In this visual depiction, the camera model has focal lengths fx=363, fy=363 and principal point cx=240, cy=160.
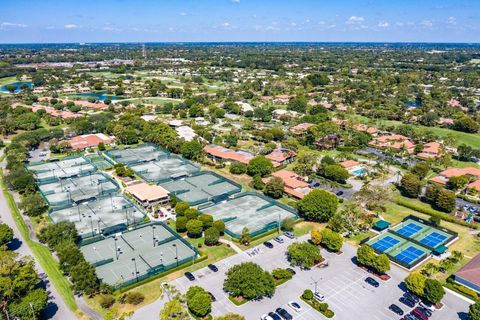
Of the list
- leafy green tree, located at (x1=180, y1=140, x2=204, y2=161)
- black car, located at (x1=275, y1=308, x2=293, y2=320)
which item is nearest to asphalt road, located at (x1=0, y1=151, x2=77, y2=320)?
black car, located at (x1=275, y1=308, x2=293, y2=320)

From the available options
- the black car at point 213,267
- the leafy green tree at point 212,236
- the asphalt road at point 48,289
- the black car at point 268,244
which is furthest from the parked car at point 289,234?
the asphalt road at point 48,289

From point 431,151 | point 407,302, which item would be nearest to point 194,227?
point 407,302

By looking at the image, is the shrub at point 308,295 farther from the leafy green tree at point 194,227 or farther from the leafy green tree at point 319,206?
the leafy green tree at point 194,227

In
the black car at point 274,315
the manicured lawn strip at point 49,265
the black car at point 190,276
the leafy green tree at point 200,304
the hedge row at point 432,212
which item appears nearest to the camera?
the leafy green tree at point 200,304

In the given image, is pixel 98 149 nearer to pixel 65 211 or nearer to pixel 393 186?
pixel 65 211

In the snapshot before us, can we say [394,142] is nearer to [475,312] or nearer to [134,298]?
[475,312]

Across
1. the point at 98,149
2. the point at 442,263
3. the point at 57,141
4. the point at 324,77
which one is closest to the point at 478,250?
the point at 442,263
